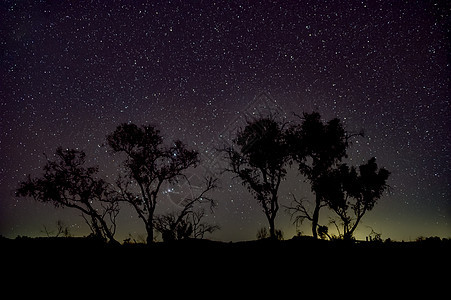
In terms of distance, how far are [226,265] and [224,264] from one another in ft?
0.32

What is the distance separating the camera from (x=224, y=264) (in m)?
7.37

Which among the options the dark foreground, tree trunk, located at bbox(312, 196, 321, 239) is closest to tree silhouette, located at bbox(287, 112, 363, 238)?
tree trunk, located at bbox(312, 196, 321, 239)

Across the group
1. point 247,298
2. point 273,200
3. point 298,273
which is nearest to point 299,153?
point 273,200

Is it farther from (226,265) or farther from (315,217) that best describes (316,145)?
(226,265)

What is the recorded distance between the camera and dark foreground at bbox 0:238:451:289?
6.20 metres

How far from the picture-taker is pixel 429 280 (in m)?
6.11

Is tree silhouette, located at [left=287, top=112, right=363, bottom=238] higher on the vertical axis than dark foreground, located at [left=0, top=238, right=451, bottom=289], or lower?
higher

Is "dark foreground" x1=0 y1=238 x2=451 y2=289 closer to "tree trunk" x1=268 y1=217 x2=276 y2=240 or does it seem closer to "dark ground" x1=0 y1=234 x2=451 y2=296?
"dark ground" x1=0 y1=234 x2=451 y2=296

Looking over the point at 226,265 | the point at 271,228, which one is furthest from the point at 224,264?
the point at 271,228

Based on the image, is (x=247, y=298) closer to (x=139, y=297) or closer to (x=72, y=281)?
(x=139, y=297)

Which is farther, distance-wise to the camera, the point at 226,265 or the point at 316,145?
the point at 316,145

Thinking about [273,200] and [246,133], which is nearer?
[273,200]

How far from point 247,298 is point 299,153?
19.1 metres

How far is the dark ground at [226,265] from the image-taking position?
6.07 metres
